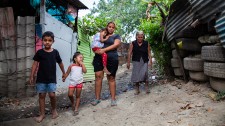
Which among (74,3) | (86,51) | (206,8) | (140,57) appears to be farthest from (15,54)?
(86,51)

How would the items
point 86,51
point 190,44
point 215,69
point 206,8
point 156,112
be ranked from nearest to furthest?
point 156,112, point 215,69, point 206,8, point 190,44, point 86,51

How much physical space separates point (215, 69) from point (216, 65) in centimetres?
9

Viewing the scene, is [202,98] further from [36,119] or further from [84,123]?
[36,119]

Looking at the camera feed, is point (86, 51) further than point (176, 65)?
Yes

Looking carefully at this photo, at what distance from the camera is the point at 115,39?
5.10 meters

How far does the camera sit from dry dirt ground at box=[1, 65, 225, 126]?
384 cm

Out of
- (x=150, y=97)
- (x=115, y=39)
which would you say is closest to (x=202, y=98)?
(x=150, y=97)

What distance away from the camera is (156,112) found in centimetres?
450

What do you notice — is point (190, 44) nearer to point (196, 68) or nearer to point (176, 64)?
point (196, 68)

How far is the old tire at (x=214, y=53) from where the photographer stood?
14.8 feet

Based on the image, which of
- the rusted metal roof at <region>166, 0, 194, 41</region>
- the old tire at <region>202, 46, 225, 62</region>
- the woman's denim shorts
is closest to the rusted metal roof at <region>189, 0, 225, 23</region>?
the rusted metal roof at <region>166, 0, 194, 41</region>

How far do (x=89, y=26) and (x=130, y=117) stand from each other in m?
7.69

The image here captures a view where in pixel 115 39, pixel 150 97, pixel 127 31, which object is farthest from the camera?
pixel 127 31

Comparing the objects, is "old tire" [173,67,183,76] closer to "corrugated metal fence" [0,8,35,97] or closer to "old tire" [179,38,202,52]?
"old tire" [179,38,202,52]
